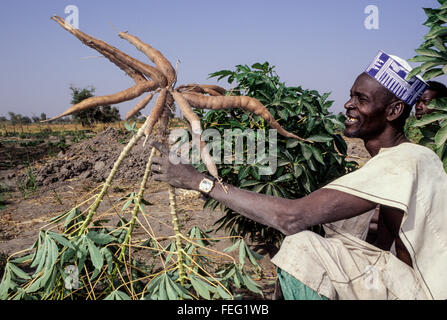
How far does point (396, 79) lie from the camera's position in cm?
171

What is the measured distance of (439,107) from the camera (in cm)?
265

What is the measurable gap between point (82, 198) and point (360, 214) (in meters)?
4.69

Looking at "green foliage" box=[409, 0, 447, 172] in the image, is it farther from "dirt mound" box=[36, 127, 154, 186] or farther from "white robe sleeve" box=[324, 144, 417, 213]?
"dirt mound" box=[36, 127, 154, 186]

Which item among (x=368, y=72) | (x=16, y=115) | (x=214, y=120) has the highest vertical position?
(x=368, y=72)

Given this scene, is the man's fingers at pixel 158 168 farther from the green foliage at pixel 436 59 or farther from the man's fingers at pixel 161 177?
the green foliage at pixel 436 59

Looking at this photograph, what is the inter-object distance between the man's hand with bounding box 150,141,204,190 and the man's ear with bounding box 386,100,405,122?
3.52 ft

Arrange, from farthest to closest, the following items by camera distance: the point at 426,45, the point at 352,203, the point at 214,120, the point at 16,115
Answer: the point at 16,115
the point at 426,45
the point at 214,120
the point at 352,203

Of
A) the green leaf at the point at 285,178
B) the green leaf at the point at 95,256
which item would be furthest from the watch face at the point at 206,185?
the green leaf at the point at 285,178

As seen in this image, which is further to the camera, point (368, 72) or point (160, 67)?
point (368, 72)

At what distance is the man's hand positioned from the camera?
1.53m
